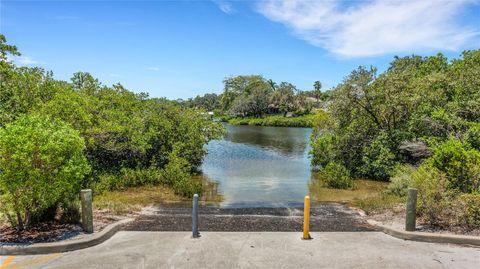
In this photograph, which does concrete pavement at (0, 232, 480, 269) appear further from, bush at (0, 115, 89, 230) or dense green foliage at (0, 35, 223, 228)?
dense green foliage at (0, 35, 223, 228)

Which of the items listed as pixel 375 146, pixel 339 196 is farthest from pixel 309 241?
pixel 375 146

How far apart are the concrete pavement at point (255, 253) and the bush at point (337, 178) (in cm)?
1096

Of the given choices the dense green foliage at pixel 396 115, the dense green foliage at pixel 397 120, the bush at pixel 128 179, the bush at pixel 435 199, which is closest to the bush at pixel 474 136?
the dense green foliage at pixel 397 120

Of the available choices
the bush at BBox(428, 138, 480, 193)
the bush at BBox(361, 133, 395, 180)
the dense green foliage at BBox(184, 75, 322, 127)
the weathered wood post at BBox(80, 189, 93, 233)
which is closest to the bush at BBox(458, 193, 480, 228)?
the bush at BBox(428, 138, 480, 193)

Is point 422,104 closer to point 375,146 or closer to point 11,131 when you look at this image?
point 375,146

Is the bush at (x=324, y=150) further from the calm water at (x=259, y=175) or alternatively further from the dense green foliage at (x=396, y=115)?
the calm water at (x=259, y=175)

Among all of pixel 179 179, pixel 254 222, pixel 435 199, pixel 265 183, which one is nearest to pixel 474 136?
pixel 435 199

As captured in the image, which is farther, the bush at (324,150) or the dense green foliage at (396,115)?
the bush at (324,150)

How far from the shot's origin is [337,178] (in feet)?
64.2

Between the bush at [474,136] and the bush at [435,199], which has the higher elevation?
the bush at [474,136]

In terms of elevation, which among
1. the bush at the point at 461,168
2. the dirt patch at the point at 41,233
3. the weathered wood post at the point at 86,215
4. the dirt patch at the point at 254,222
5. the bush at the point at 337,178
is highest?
the bush at the point at 461,168

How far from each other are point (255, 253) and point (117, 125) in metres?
12.7

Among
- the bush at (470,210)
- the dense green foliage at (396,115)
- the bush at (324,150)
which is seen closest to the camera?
the bush at (470,210)

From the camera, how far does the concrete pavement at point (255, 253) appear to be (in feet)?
21.8
